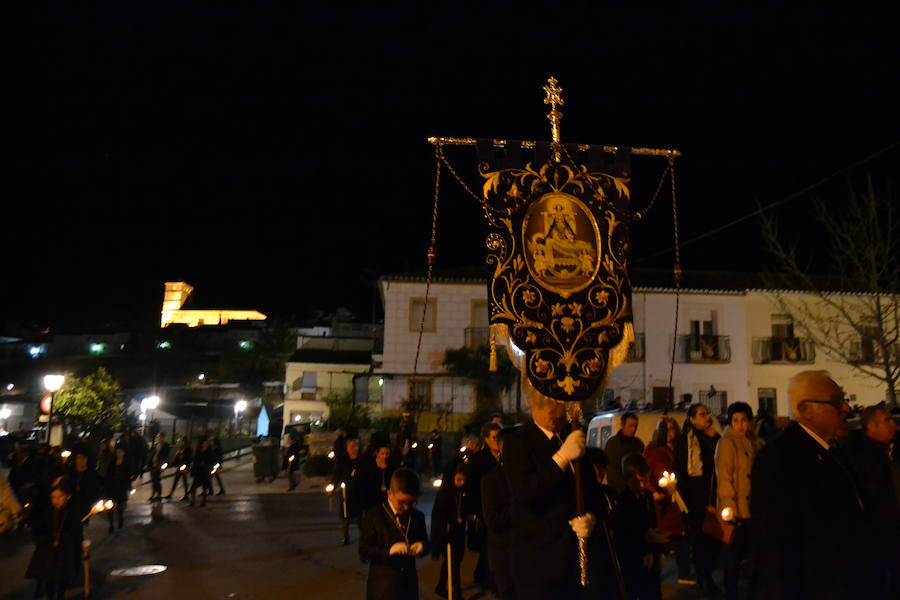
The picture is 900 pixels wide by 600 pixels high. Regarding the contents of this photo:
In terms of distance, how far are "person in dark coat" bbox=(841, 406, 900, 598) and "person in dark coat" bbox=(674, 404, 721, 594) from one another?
204cm

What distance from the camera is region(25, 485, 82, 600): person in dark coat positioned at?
315 inches

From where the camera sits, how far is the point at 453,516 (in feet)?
25.2

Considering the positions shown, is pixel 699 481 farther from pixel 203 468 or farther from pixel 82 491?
pixel 203 468

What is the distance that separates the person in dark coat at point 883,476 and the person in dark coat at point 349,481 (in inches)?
239

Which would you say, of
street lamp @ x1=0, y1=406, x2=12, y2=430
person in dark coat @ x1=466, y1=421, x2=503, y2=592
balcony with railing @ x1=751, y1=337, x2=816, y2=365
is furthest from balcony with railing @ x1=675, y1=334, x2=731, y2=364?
street lamp @ x1=0, y1=406, x2=12, y2=430

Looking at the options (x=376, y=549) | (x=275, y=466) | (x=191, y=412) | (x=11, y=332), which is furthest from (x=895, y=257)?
(x=11, y=332)

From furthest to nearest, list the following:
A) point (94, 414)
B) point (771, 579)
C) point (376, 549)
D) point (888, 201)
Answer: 1. point (94, 414)
2. point (888, 201)
3. point (376, 549)
4. point (771, 579)

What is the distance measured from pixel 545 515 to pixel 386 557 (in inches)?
77.5

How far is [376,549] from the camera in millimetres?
5324

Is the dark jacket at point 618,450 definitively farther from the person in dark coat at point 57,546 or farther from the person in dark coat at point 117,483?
the person in dark coat at point 117,483

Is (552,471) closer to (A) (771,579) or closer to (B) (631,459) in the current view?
(A) (771,579)

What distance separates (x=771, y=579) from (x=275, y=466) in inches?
836

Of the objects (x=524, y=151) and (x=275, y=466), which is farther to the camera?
(x=275, y=466)

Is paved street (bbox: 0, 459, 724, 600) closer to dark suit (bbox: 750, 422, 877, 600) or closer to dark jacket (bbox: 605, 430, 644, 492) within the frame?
dark jacket (bbox: 605, 430, 644, 492)
